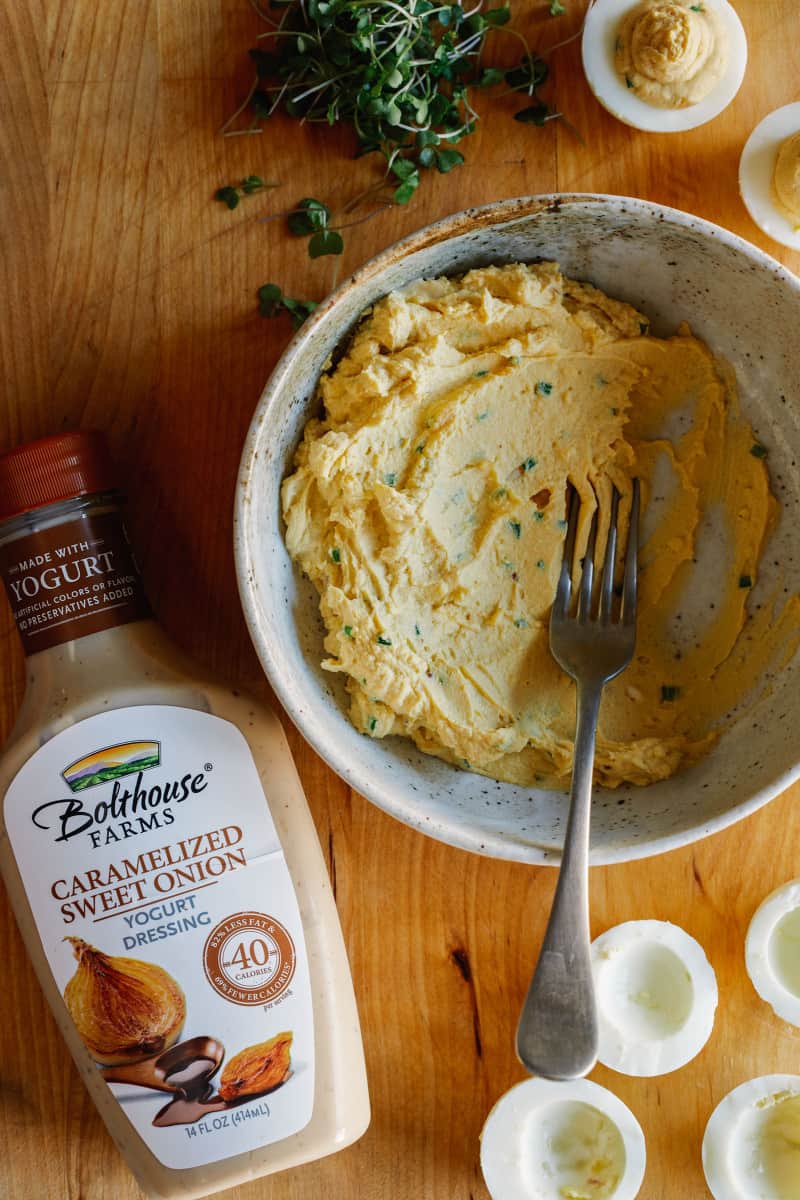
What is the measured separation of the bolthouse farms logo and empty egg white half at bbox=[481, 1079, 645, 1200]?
507mm

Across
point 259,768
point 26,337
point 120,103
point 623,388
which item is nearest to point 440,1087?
point 259,768

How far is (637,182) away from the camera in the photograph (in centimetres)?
115

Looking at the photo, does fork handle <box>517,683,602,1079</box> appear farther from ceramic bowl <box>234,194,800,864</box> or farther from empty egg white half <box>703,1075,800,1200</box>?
empty egg white half <box>703,1075,800,1200</box>

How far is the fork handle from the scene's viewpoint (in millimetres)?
923

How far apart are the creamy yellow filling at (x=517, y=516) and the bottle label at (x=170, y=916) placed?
0.18 metres

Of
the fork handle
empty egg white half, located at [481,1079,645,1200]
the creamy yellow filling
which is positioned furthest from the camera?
empty egg white half, located at [481,1079,645,1200]

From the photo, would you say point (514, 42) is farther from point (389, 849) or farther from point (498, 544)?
point (389, 849)

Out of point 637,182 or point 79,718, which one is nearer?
point 79,718

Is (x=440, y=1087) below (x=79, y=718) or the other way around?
below

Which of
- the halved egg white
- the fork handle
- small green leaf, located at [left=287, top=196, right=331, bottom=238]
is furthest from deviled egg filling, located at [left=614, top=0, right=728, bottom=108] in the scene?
the fork handle

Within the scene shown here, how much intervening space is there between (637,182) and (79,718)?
32.3 inches

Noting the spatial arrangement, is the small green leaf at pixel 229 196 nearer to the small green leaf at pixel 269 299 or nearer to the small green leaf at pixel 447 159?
the small green leaf at pixel 269 299

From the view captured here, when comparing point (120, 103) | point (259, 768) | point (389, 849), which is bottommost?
→ point (389, 849)

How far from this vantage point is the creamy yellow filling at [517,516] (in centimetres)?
103
